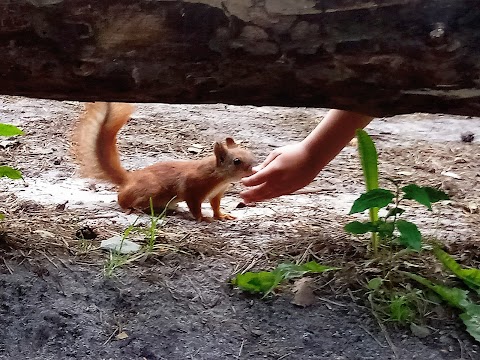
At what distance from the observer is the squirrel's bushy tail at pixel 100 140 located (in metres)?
2.04

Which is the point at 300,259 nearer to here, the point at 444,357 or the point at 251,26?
the point at 444,357

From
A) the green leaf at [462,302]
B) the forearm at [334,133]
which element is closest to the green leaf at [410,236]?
the green leaf at [462,302]

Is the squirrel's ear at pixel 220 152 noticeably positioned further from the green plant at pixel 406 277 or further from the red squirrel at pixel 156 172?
the green plant at pixel 406 277

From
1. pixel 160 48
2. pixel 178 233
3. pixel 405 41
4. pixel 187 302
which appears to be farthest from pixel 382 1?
pixel 178 233

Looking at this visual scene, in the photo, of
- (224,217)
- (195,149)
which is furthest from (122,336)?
(195,149)

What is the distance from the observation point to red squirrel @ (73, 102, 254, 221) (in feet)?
6.79

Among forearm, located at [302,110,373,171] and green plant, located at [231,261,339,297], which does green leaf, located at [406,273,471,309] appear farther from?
forearm, located at [302,110,373,171]

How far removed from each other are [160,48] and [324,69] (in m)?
0.35

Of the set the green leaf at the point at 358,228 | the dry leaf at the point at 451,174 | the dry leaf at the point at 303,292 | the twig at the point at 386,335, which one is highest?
the green leaf at the point at 358,228

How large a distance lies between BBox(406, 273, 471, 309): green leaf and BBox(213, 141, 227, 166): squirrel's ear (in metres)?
0.89

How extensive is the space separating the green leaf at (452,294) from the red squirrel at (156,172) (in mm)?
803

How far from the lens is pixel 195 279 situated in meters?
1.53

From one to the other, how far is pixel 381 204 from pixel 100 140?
1089 mm

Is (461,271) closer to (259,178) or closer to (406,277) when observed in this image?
(406,277)
